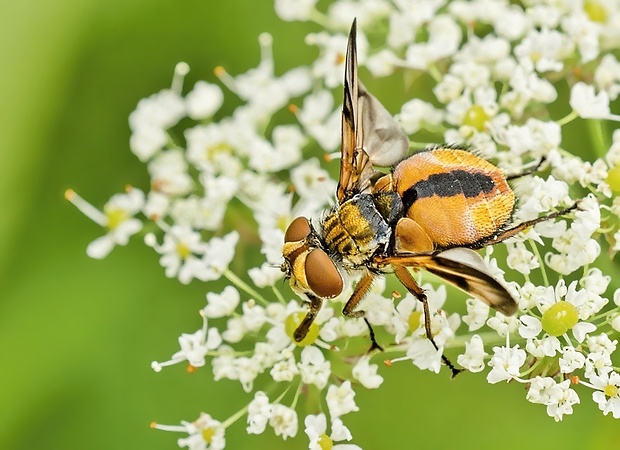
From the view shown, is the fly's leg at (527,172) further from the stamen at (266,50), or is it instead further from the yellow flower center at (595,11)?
the stamen at (266,50)

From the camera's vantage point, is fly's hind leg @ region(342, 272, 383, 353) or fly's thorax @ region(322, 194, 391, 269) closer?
fly's thorax @ region(322, 194, 391, 269)

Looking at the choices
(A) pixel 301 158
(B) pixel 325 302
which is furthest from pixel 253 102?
(B) pixel 325 302

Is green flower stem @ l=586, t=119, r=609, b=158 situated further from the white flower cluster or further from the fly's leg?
the fly's leg

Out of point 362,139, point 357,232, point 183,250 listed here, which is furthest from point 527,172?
point 183,250

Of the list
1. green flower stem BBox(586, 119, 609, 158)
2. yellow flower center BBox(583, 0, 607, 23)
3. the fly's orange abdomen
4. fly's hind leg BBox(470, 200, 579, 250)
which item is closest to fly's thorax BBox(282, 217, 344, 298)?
the fly's orange abdomen

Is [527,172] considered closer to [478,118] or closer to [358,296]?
→ [478,118]

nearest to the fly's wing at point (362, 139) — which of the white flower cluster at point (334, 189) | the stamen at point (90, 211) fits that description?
the white flower cluster at point (334, 189)
